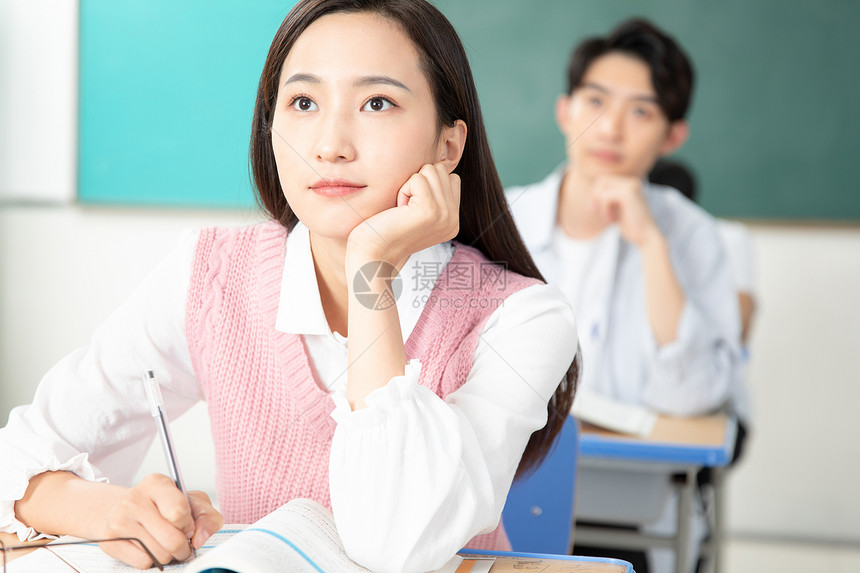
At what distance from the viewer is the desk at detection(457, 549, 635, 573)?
0.72 metres

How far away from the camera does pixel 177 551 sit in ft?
2.27

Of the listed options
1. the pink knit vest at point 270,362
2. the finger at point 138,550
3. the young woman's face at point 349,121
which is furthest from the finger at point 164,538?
the young woman's face at point 349,121

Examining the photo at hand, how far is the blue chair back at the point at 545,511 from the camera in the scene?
4.06 ft

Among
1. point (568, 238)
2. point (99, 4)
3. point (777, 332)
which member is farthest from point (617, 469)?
point (99, 4)

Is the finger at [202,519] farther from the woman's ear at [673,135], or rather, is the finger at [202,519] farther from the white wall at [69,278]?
the white wall at [69,278]

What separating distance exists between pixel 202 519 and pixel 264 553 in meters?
0.17

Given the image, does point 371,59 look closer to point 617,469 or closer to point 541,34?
point 617,469

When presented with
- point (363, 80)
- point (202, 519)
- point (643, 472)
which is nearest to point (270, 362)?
point (202, 519)

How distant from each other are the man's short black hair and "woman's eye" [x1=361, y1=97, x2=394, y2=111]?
1.66 metres

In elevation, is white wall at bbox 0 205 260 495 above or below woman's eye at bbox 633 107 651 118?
below

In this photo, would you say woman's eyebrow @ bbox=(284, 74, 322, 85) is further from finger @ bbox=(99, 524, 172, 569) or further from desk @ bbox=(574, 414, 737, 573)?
desk @ bbox=(574, 414, 737, 573)

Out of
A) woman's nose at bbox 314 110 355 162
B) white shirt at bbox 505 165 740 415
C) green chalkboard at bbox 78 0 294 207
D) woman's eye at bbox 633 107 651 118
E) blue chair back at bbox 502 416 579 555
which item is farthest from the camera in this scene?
green chalkboard at bbox 78 0 294 207

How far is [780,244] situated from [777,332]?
306 mm

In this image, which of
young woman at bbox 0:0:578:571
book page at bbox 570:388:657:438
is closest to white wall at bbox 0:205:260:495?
book page at bbox 570:388:657:438
